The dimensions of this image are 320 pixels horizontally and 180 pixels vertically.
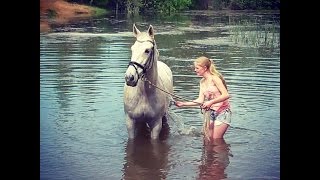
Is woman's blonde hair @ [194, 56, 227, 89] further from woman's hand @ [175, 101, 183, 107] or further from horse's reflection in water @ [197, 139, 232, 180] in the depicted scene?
horse's reflection in water @ [197, 139, 232, 180]

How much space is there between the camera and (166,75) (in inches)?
122

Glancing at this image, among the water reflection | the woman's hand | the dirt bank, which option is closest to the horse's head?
the woman's hand

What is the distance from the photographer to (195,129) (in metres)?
3.08

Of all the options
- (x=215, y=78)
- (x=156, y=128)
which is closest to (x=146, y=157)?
(x=156, y=128)

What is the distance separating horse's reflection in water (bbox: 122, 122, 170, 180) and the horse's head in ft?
1.38

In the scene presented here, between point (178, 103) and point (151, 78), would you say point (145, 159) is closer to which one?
point (178, 103)

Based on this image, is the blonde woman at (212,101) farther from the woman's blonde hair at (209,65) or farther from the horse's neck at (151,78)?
the horse's neck at (151,78)

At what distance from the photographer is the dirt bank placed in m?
3.22

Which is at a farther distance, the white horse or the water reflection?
the water reflection

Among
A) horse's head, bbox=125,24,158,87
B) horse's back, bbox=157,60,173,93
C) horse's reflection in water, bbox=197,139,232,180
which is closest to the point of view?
horse's head, bbox=125,24,158,87

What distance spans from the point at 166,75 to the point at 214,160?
59 cm
